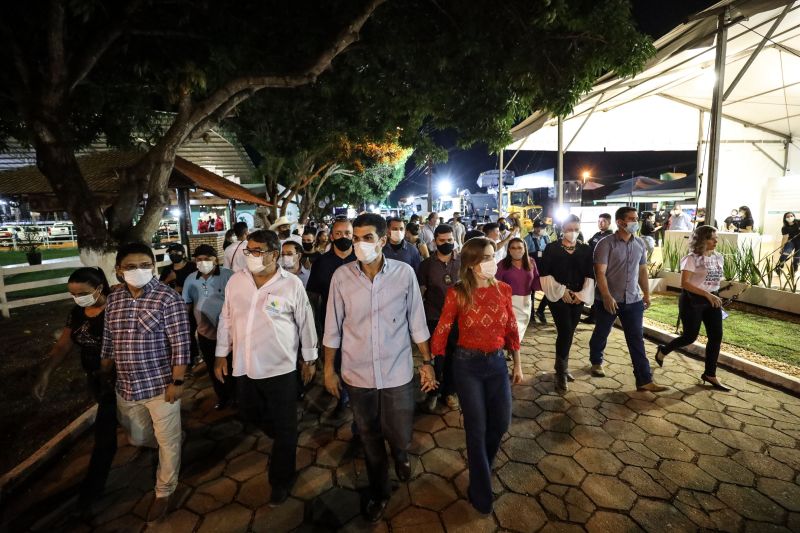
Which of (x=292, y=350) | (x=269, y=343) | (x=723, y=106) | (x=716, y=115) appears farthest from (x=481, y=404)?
(x=723, y=106)

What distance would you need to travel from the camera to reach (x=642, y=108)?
36.9 feet

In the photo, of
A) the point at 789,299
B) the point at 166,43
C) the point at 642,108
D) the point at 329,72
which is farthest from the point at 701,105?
the point at 166,43

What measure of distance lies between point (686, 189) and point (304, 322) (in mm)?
18118

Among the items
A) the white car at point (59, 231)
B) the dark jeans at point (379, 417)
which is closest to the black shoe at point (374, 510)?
the dark jeans at point (379, 417)

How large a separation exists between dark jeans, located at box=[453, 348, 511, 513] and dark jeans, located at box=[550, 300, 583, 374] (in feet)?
6.94

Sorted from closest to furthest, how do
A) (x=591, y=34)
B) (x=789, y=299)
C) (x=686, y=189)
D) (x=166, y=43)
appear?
(x=591, y=34) < (x=166, y=43) < (x=789, y=299) < (x=686, y=189)

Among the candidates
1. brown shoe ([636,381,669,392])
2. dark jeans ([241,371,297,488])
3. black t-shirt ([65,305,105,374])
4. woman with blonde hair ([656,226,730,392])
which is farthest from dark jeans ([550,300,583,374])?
black t-shirt ([65,305,105,374])

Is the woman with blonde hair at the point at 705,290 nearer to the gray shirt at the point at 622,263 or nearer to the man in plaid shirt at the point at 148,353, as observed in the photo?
the gray shirt at the point at 622,263

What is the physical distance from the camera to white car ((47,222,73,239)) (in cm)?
2256

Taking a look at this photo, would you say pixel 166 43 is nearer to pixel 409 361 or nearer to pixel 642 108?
pixel 409 361

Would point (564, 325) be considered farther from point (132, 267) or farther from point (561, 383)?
point (132, 267)

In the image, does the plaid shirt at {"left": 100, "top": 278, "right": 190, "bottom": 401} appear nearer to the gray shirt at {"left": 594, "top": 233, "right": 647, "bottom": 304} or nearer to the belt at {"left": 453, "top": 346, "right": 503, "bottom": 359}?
the belt at {"left": 453, "top": 346, "right": 503, "bottom": 359}

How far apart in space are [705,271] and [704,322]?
0.58 m

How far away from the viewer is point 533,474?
10.00 feet
